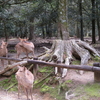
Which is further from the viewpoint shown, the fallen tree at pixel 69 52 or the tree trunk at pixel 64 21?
the tree trunk at pixel 64 21

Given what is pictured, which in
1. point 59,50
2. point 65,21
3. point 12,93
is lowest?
point 12,93

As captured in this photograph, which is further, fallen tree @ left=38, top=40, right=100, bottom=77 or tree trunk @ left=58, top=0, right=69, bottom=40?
tree trunk @ left=58, top=0, right=69, bottom=40

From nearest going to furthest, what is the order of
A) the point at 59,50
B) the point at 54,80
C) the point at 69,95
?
the point at 69,95
the point at 54,80
the point at 59,50

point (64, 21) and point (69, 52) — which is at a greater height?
point (64, 21)

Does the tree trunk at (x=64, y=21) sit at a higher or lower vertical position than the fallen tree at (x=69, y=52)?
higher

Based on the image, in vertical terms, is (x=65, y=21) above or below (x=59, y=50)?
above

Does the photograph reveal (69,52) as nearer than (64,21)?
Yes

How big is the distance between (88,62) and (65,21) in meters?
2.34

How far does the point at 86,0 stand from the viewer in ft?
52.7

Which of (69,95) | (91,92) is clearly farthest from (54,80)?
(91,92)

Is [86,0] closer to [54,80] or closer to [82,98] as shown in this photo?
[54,80]

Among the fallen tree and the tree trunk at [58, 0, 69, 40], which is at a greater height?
the tree trunk at [58, 0, 69, 40]

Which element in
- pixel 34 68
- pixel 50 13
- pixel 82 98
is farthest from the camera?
pixel 50 13

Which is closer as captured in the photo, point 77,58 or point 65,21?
point 77,58
